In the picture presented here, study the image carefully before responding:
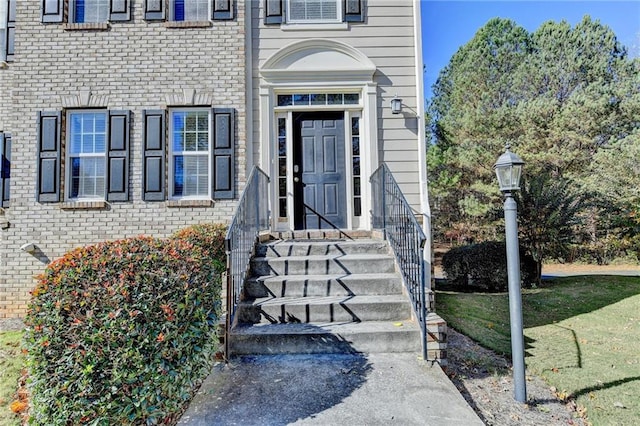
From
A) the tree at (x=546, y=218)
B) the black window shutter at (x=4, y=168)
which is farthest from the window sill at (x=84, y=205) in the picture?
the tree at (x=546, y=218)

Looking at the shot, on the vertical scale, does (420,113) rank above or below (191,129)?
above

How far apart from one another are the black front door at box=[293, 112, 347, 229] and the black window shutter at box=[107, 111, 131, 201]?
2616 millimetres

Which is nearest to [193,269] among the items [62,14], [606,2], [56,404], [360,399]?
[56,404]

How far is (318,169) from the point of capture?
589cm

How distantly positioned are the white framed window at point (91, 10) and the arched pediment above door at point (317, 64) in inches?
107

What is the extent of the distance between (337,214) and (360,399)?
3548 millimetres

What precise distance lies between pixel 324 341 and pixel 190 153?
12.7 ft

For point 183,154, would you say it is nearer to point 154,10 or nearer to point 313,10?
point 154,10

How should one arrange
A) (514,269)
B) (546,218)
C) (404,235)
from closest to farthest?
(514,269)
(404,235)
(546,218)

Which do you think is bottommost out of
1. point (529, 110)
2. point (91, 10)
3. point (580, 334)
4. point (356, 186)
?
point (580, 334)

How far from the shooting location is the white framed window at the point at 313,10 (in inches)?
233

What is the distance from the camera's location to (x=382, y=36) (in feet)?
19.1

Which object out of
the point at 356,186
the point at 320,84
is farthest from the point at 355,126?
the point at 356,186

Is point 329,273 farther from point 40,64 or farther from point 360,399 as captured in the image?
point 40,64
